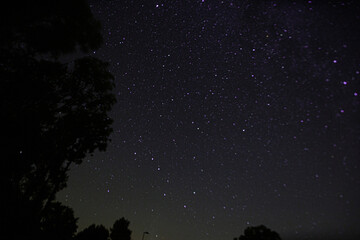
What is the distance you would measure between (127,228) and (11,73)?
38.7 meters

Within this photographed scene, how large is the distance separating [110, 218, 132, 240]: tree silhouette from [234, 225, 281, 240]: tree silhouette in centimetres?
2179

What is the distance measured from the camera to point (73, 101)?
10289 millimetres

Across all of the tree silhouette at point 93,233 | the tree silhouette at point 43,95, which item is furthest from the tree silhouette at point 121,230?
the tree silhouette at point 43,95

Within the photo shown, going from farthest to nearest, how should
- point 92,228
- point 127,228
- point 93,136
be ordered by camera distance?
point 127,228
point 92,228
point 93,136

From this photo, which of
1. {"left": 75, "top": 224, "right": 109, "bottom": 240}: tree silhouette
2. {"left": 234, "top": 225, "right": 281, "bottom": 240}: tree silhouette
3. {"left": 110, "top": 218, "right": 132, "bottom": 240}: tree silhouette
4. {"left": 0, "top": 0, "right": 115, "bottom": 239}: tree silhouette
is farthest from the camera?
A: {"left": 110, "top": 218, "right": 132, "bottom": 240}: tree silhouette

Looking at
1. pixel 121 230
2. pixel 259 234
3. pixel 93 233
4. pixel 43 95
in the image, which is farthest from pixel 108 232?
pixel 43 95

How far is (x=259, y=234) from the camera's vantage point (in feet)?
107

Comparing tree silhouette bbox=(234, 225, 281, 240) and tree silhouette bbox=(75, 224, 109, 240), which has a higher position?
tree silhouette bbox=(234, 225, 281, 240)

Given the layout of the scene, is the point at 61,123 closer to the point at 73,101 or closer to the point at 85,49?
the point at 73,101

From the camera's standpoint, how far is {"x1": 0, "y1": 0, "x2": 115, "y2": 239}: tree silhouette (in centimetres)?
580

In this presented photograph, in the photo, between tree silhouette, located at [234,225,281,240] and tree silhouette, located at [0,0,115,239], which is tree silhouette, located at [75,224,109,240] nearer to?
tree silhouette, located at [0,0,115,239]

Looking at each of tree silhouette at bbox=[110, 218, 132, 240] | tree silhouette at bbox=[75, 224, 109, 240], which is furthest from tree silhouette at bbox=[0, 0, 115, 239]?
tree silhouette at bbox=[110, 218, 132, 240]

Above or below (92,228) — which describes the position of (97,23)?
above

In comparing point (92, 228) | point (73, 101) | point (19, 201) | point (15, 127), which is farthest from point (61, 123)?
point (92, 228)
